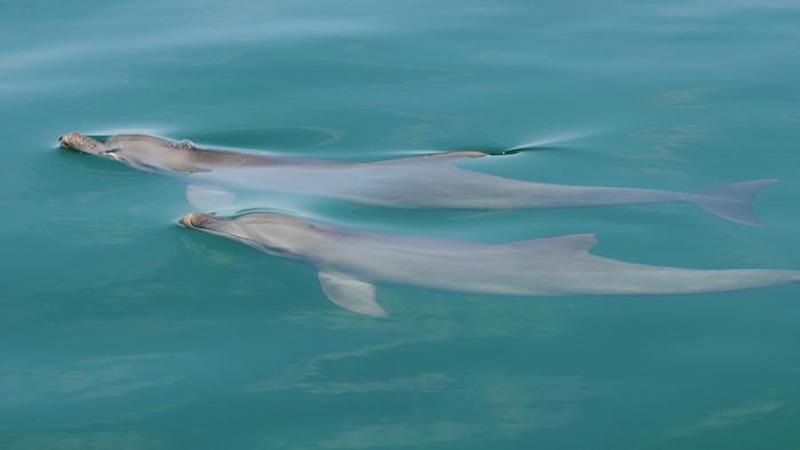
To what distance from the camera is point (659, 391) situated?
7441 millimetres

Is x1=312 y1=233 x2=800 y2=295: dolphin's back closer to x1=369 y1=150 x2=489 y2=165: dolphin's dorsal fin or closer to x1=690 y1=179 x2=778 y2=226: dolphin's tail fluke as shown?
x1=690 y1=179 x2=778 y2=226: dolphin's tail fluke

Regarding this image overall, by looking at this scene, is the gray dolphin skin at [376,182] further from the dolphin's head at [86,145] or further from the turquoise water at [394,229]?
the turquoise water at [394,229]

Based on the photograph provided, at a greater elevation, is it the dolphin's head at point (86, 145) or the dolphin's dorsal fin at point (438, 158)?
the dolphin's head at point (86, 145)

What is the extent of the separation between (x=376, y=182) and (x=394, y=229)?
2.82 ft

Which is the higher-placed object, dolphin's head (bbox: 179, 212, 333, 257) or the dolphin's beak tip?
the dolphin's beak tip

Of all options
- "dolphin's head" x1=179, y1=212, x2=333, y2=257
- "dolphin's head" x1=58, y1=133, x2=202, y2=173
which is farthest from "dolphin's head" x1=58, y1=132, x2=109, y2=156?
"dolphin's head" x1=179, y1=212, x2=333, y2=257

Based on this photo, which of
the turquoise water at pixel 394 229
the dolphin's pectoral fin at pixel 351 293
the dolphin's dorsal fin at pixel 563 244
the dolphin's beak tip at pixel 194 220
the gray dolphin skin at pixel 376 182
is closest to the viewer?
the turquoise water at pixel 394 229

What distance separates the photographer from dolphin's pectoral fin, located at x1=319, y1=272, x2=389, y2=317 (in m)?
8.48

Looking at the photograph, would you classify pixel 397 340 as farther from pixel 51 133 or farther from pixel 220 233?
pixel 51 133

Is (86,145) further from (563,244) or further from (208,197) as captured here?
(563,244)

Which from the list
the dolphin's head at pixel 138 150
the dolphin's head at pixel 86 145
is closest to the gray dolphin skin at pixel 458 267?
the dolphin's head at pixel 138 150

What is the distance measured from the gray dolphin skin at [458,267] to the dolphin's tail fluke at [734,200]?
972 mm

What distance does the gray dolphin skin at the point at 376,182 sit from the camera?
10.1 m

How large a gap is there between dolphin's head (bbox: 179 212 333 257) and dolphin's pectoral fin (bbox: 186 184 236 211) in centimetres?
57
